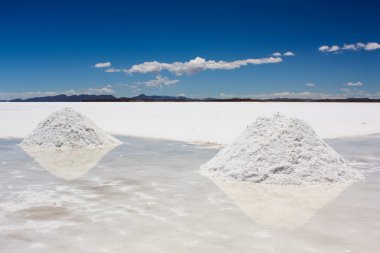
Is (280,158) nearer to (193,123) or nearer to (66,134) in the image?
(66,134)

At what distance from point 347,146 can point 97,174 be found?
7.70m

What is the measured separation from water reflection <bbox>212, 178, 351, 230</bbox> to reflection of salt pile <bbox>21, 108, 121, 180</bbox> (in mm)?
4450

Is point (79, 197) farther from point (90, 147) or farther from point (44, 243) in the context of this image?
point (90, 147)

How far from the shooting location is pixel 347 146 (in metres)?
12.8

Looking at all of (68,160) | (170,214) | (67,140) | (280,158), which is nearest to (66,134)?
(67,140)

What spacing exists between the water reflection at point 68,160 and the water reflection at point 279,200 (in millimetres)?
2816

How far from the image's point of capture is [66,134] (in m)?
12.5

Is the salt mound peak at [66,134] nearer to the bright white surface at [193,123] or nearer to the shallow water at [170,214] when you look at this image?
the bright white surface at [193,123]

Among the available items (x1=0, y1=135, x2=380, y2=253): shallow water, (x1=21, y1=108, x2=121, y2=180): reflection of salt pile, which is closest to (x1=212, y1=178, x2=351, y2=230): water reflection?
(x1=0, y1=135, x2=380, y2=253): shallow water

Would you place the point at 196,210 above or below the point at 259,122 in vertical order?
below

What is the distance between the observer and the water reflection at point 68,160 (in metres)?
8.62

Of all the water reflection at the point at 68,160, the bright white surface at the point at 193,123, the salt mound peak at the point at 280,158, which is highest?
the salt mound peak at the point at 280,158

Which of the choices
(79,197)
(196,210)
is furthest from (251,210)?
(79,197)

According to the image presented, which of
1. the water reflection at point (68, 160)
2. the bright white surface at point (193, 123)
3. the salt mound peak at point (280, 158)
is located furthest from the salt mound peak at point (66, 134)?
the salt mound peak at point (280, 158)
